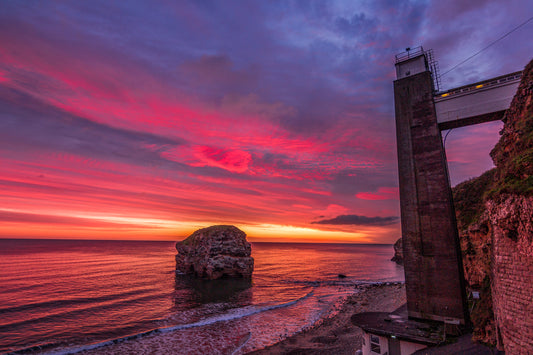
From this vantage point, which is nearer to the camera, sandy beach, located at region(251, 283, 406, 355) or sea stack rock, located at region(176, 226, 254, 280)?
sandy beach, located at region(251, 283, 406, 355)

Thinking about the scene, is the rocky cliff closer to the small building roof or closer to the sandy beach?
the small building roof

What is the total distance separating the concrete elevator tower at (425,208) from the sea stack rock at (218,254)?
4632 centimetres

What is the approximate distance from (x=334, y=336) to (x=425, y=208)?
1691cm

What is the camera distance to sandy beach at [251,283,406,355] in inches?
871

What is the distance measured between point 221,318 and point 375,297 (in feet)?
92.7

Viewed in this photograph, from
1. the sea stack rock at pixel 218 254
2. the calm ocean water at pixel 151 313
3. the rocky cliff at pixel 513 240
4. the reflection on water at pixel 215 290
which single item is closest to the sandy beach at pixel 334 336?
the calm ocean water at pixel 151 313

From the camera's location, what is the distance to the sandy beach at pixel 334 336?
2212cm

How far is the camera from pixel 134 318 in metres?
30.3

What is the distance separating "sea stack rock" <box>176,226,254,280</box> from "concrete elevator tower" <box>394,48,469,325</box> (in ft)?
152

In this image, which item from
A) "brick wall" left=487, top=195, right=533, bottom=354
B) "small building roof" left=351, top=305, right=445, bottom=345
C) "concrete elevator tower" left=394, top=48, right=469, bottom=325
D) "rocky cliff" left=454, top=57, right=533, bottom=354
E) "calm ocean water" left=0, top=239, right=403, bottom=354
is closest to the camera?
"brick wall" left=487, top=195, right=533, bottom=354

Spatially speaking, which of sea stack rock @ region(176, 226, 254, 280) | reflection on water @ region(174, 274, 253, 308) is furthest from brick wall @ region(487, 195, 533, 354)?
sea stack rock @ region(176, 226, 254, 280)

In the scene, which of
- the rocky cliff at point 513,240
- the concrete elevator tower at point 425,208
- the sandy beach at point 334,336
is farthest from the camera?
the sandy beach at point 334,336

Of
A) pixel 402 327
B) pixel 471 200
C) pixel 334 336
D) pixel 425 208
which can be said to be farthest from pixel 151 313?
pixel 471 200

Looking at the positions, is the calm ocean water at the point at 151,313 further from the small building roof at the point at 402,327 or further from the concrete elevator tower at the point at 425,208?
the concrete elevator tower at the point at 425,208
